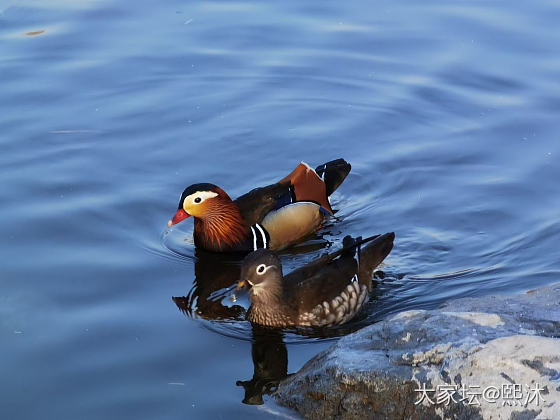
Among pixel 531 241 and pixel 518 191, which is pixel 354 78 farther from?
pixel 531 241

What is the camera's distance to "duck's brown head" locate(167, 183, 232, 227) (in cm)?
923

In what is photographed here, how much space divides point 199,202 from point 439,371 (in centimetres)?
434

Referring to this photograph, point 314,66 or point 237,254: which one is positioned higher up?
point 314,66

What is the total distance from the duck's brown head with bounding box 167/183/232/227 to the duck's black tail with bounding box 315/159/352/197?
1.11 m

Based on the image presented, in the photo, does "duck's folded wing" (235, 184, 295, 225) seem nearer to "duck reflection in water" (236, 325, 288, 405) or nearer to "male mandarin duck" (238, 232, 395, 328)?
"male mandarin duck" (238, 232, 395, 328)

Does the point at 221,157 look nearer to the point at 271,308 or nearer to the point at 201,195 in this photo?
the point at 201,195

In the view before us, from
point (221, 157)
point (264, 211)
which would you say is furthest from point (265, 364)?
point (221, 157)

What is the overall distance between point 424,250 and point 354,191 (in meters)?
1.68

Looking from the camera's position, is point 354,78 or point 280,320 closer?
point 280,320

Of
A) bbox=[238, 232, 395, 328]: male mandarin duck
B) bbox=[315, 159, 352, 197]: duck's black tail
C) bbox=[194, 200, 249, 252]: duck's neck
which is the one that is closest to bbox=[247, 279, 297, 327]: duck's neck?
bbox=[238, 232, 395, 328]: male mandarin duck

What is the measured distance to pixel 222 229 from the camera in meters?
9.32

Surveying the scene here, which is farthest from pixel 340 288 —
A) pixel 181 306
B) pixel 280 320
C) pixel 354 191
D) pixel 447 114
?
pixel 447 114

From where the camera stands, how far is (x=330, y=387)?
5.81 m

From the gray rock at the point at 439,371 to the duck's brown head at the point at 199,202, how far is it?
10.3 feet
